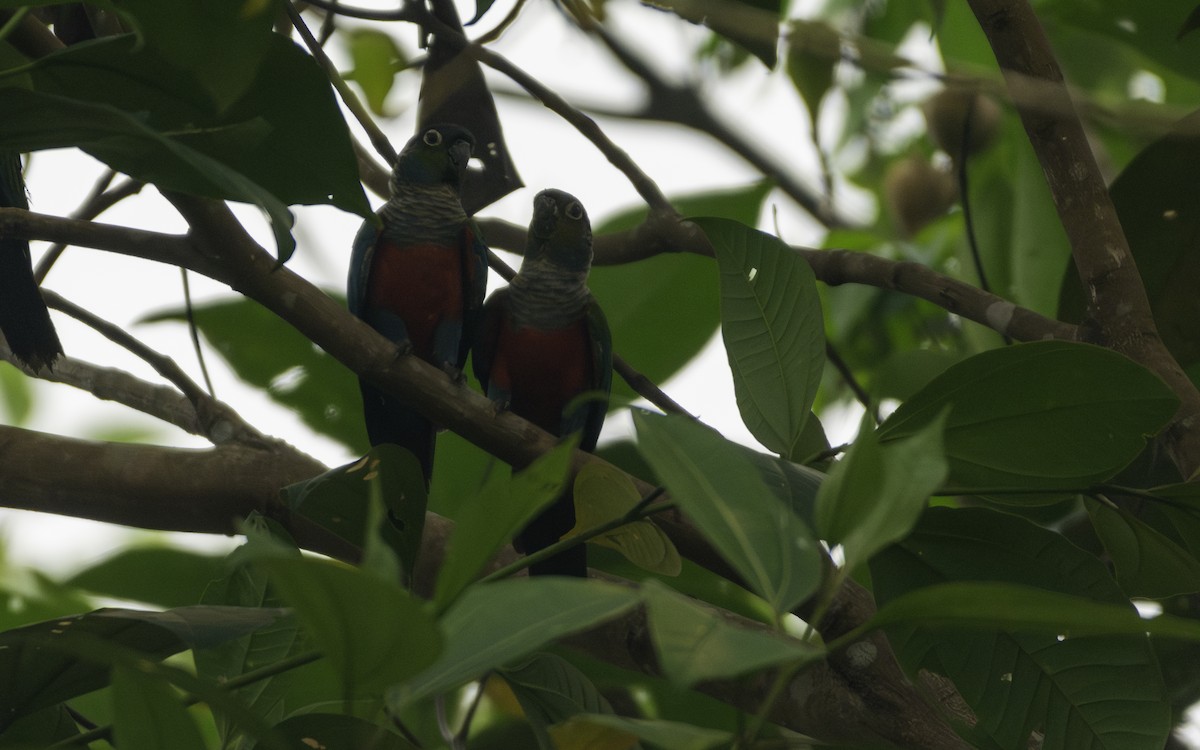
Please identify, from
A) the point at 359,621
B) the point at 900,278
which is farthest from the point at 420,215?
the point at 359,621

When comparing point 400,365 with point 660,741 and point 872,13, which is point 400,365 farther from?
point 872,13

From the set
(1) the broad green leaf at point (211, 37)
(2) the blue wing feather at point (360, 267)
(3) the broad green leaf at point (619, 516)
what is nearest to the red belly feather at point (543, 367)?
(2) the blue wing feather at point (360, 267)

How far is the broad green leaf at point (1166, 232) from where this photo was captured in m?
1.56

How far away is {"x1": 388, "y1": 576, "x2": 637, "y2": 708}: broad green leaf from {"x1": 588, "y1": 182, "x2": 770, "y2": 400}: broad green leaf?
1.50 m

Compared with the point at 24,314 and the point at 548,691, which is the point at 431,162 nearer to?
the point at 24,314

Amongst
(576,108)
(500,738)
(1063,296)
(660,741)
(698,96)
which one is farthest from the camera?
(698,96)

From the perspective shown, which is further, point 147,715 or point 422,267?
point 422,267

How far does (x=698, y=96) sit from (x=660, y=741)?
2.51 metres

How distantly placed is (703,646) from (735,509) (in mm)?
136

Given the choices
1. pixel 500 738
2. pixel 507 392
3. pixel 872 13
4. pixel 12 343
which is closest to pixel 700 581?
pixel 500 738

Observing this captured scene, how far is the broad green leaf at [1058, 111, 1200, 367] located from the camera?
1.56 metres

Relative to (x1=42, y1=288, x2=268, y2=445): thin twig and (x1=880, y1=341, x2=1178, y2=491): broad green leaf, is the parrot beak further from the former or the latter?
(x1=880, y1=341, x2=1178, y2=491): broad green leaf

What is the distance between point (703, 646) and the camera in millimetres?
514

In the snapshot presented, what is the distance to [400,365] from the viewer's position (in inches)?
48.5
